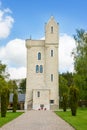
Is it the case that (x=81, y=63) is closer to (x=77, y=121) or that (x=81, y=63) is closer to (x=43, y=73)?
(x=43, y=73)

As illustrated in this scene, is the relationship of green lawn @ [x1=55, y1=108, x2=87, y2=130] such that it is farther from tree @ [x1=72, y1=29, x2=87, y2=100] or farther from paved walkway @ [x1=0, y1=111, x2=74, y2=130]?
tree @ [x1=72, y1=29, x2=87, y2=100]

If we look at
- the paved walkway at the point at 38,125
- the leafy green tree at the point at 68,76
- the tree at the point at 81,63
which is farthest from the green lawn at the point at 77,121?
the leafy green tree at the point at 68,76

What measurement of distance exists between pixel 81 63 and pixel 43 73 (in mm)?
14949

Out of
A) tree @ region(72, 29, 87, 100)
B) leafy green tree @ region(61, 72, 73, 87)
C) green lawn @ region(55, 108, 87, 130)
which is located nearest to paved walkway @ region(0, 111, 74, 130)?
green lawn @ region(55, 108, 87, 130)

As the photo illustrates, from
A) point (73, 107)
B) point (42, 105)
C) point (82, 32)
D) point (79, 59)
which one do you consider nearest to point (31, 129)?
point (73, 107)

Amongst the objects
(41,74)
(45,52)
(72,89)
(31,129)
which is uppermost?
(45,52)

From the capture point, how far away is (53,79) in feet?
237

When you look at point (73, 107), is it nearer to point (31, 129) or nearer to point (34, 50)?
point (31, 129)

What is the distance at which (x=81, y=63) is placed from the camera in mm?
59750

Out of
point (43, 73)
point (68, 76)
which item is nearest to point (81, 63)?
point (43, 73)

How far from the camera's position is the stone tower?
7131 centimetres

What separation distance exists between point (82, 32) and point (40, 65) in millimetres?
13516

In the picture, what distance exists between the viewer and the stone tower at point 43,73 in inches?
2808

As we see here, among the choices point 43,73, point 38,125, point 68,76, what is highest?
point 68,76
